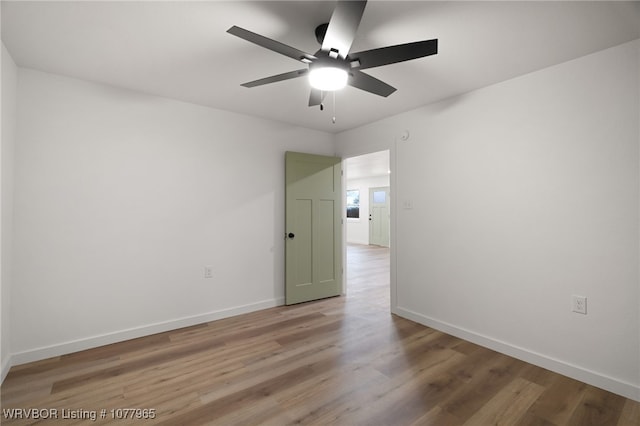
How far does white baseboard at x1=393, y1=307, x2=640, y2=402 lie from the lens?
210 cm

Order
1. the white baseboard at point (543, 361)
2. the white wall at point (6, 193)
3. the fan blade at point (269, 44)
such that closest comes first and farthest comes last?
the fan blade at point (269, 44) → the white baseboard at point (543, 361) → the white wall at point (6, 193)

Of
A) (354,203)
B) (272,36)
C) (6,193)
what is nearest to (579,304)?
(272,36)

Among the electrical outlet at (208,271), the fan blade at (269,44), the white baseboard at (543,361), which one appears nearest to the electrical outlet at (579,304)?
the white baseboard at (543,361)

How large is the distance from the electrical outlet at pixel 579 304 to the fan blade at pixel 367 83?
7.13ft

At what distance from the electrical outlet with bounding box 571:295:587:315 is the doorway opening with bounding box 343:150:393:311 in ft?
11.1

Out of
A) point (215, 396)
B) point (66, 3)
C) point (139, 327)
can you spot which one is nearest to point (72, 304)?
point (139, 327)

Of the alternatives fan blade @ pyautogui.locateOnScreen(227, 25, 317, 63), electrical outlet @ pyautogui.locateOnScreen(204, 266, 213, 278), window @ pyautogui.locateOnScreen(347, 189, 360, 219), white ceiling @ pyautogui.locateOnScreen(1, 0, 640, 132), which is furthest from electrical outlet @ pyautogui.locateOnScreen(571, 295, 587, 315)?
window @ pyautogui.locateOnScreen(347, 189, 360, 219)

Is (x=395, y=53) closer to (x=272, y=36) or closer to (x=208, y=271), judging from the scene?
(x=272, y=36)

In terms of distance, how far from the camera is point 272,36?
6.71 feet

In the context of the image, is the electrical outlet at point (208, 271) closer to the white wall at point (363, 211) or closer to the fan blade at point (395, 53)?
the fan blade at point (395, 53)

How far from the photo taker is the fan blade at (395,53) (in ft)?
5.15

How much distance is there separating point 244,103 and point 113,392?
2878 mm

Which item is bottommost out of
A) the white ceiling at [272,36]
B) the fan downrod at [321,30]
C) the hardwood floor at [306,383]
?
the hardwood floor at [306,383]

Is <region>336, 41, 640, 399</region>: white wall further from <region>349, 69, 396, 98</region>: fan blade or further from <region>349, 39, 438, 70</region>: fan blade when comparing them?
<region>349, 39, 438, 70</region>: fan blade
